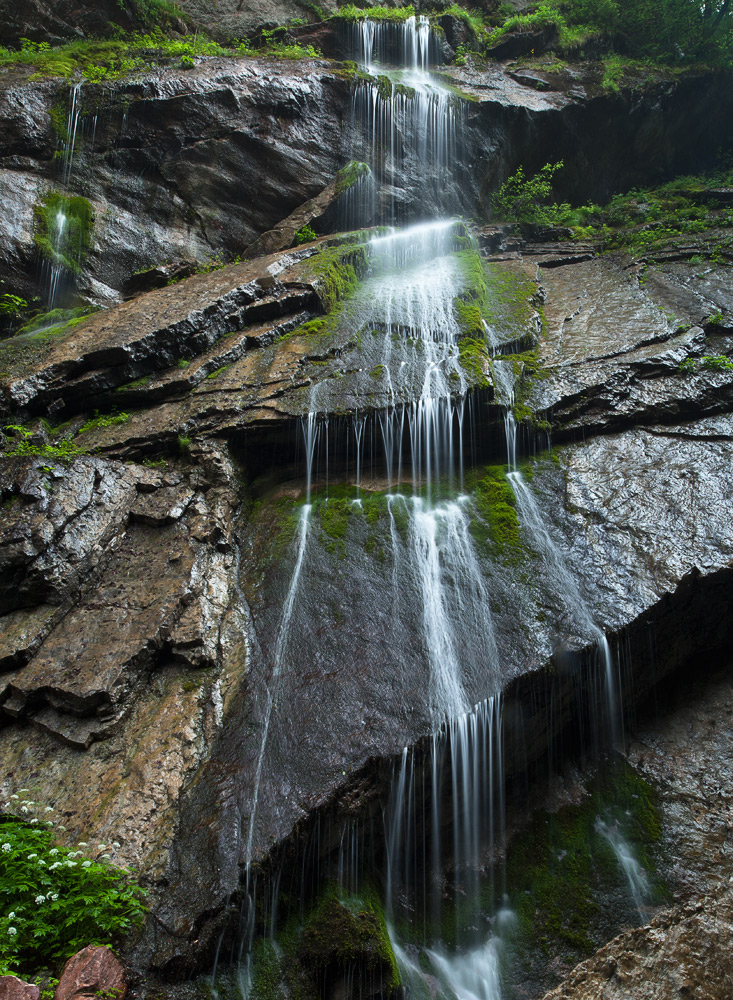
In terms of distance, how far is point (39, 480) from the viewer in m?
6.23

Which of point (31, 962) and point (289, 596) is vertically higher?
point (289, 596)

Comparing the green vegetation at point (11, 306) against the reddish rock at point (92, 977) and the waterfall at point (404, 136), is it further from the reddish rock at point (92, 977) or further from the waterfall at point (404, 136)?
the reddish rock at point (92, 977)

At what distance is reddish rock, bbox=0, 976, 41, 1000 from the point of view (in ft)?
9.55

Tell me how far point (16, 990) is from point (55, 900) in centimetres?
65

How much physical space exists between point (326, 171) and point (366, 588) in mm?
11296

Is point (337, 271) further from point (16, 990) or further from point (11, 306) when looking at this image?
point (16, 990)

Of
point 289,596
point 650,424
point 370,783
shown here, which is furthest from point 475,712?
point 650,424

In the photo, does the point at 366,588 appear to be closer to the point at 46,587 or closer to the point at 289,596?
the point at 289,596

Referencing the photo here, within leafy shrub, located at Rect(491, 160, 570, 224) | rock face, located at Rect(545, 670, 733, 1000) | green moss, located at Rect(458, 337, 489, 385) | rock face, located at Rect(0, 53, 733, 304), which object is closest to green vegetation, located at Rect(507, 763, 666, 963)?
rock face, located at Rect(545, 670, 733, 1000)

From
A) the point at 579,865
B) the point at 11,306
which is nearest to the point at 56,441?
the point at 11,306

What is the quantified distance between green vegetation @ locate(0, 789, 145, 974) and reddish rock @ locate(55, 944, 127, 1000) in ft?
0.55

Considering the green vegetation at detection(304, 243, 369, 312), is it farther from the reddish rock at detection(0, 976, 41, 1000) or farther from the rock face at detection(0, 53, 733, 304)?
the reddish rock at detection(0, 976, 41, 1000)

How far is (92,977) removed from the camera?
128 inches

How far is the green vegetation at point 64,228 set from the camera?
1025 cm
